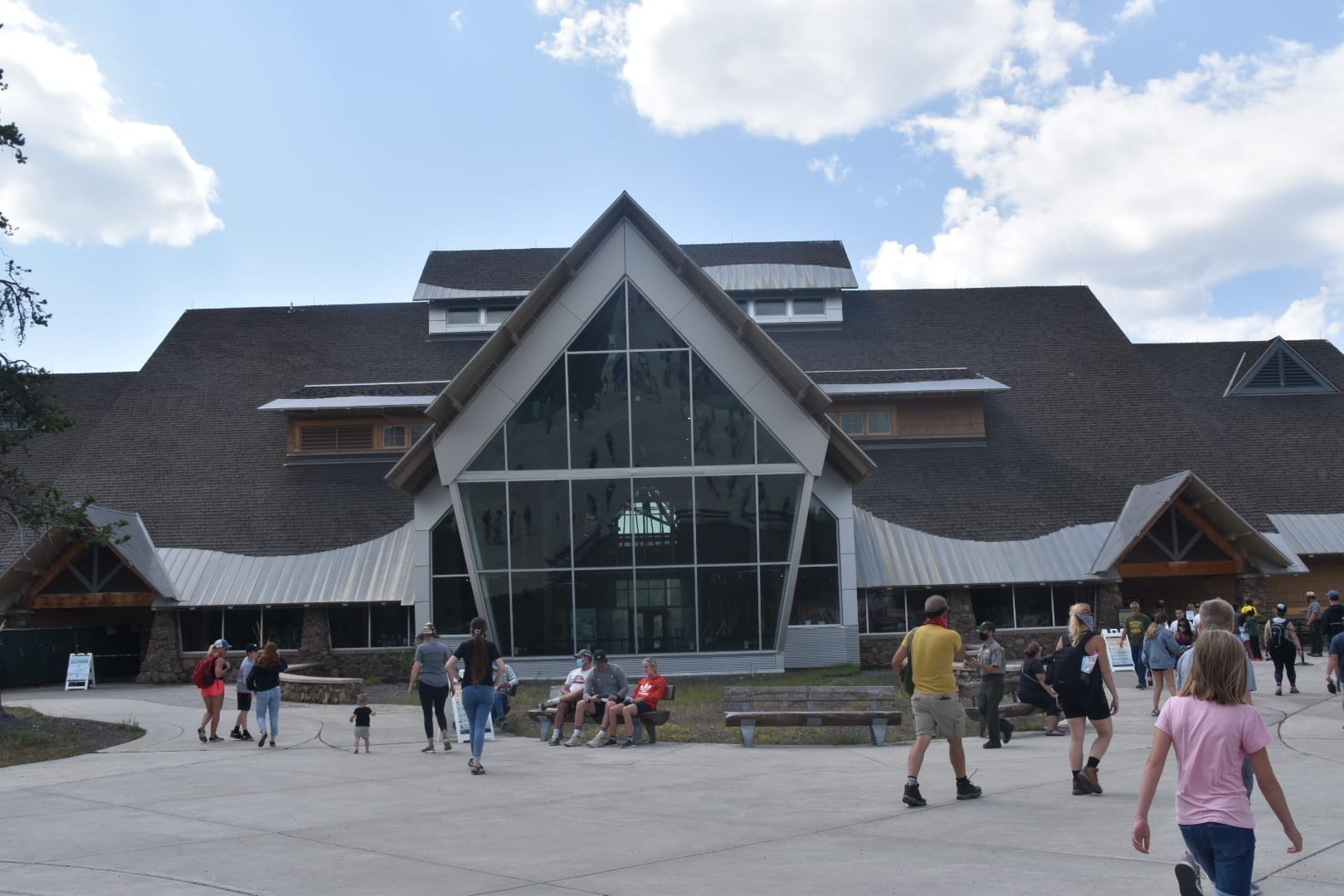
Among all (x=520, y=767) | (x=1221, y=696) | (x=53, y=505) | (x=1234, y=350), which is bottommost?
(x=520, y=767)

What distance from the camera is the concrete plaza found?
7.31 metres

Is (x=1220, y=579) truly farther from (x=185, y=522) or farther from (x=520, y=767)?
(x=185, y=522)

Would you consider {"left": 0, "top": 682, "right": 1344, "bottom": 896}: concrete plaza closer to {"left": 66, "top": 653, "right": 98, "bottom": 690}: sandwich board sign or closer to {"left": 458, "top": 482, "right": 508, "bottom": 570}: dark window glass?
{"left": 458, "top": 482, "right": 508, "bottom": 570}: dark window glass

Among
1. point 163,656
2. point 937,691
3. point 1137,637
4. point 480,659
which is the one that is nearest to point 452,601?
point 163,656

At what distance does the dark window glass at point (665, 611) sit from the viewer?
90.1 feet

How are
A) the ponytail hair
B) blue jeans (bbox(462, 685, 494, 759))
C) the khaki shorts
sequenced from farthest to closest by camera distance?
the ponytail hair → blue jeans (bbox(462, 685, 494, 759)) → the khaki shorts

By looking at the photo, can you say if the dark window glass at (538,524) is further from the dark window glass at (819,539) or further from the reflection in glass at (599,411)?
the dark window glass at (819,539)

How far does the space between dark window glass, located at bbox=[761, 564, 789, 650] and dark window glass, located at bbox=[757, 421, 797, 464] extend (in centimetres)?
243

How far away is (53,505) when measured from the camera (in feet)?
62.7

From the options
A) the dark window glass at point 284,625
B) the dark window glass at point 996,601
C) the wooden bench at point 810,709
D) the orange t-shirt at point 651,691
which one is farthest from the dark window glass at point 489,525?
the dark window glass at point 996,601

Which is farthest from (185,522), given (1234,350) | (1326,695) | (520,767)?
(1234,350)

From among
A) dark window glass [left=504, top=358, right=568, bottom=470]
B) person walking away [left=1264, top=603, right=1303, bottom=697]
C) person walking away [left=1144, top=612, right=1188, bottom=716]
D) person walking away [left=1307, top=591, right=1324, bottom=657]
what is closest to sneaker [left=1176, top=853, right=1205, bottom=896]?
person walking away [left=1144, top=612, right=1188, bottom=716]

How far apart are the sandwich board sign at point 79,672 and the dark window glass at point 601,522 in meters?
11.7

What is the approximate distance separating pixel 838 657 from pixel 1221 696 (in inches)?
939
